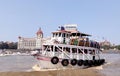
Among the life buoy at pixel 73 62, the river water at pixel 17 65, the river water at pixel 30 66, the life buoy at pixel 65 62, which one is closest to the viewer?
the river water at pixel 30 66

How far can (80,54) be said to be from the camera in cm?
3994

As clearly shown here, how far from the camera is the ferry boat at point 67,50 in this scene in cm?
3691

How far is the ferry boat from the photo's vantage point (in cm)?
3691

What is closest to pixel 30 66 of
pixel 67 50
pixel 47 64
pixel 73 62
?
pixel 67 50

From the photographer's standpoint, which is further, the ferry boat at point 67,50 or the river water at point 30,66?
the ferry boat at point 67,50

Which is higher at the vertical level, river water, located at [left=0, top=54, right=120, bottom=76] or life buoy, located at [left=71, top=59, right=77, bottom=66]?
life buoy, located at [left=71, top=59, right=77, bottom=66]

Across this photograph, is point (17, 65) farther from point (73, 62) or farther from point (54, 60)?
point (54, 60)

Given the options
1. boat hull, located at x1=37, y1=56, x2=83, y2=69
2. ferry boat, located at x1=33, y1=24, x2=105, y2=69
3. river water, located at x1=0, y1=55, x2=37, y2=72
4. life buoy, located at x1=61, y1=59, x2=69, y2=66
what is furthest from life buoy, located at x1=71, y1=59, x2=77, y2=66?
river water, located at x1=0, y1=55, x2=37, y2=72

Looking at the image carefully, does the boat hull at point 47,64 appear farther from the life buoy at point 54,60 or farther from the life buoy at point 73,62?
the life buoy at point 73,62

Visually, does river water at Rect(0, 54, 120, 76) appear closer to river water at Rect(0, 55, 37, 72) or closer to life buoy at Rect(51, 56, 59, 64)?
river water at Rect(0, 55, 37, 72)

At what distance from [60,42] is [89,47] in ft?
17.6

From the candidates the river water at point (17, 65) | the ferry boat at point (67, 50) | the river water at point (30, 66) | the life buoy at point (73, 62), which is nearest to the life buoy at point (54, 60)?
the ferry boat at point (67, 50)

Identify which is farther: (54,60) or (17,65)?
(17,65)

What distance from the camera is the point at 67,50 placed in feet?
128
